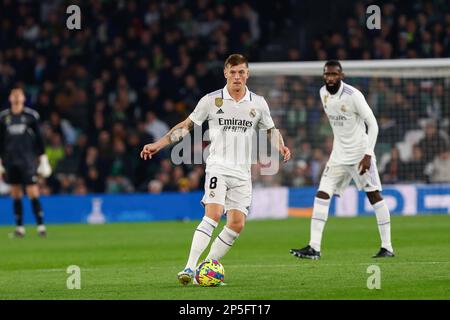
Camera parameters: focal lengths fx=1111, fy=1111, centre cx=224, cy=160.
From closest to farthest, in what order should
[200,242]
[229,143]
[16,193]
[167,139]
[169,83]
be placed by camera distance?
[200,242] → [167,139] → [229,143] → [16,193] → [169,83]

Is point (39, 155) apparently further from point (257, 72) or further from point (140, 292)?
point (140, 292)

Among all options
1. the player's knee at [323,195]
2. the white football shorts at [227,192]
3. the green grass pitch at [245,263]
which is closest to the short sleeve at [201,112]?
the white football shorts at [227,192]

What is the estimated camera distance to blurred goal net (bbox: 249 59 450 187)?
22.2 m

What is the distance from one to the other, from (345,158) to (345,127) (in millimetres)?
369

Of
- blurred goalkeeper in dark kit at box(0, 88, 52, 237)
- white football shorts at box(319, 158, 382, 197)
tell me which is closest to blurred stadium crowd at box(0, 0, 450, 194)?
blurred goalkeeper in dark kit at box(0, 88, 52, 237)

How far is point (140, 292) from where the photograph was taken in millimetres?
9539

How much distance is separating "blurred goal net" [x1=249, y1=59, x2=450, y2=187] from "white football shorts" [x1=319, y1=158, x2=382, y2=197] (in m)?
8.36

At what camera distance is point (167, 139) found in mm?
10242

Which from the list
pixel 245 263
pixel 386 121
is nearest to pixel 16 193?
pixel 245 263

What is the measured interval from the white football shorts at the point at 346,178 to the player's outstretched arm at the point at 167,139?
10.3 feet

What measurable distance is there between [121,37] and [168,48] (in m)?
1.20

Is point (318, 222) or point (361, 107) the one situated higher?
point (361, 107)

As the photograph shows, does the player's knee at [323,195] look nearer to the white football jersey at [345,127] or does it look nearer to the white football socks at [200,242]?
the white football jersey at [345,127]

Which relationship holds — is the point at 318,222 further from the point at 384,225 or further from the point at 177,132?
the point at 177,132
